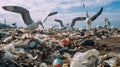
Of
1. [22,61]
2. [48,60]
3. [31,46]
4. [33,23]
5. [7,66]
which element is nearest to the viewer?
[7,66]

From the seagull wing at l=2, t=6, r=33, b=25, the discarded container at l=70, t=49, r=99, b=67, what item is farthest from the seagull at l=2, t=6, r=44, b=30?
the discarded container at l=70, t=49, r=99, b=67

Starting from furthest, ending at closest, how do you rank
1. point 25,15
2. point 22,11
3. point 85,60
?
point 25,15, point 22,11, point 85,60

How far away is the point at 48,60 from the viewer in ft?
29.7

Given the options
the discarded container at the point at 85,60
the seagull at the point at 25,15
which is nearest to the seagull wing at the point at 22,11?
the seagull at the point at 25,15

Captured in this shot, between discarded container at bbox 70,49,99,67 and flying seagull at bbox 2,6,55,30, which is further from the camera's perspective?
flying seagull at bbox 2,6,55,30

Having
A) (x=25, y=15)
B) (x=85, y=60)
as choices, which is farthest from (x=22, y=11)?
(x=85, y=60)

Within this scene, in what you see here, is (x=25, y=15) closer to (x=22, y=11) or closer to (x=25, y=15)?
(x=25, y=15)

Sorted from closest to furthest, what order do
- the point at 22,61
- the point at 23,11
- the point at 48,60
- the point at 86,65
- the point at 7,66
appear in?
the point at 86,65, the point at 7,66, the point at 22,61, the point at 48,60, the point at 23,11

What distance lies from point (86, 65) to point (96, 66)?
22 cm

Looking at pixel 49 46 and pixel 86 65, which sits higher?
pixel 86 65

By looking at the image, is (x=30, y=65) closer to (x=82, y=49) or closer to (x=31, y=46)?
(x=31, y=46)

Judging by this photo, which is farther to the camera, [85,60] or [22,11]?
[22,11]

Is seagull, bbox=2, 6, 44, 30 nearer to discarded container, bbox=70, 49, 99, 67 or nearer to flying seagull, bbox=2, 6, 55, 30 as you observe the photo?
flying seagull, bbox=2, 6, 55, 30

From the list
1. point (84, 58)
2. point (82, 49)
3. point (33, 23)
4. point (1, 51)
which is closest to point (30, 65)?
point (1, 51)
